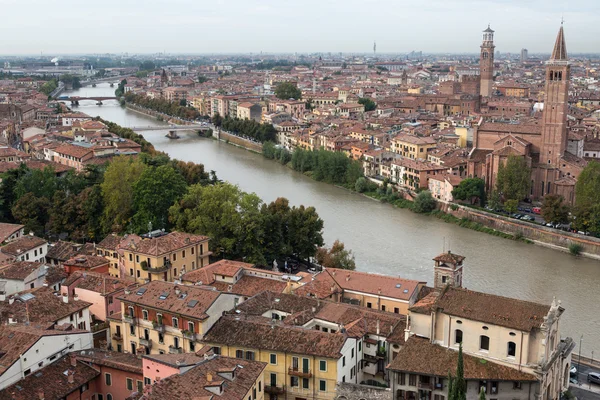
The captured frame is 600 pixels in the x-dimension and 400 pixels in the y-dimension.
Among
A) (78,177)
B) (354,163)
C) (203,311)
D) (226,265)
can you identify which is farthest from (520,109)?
(203,311)

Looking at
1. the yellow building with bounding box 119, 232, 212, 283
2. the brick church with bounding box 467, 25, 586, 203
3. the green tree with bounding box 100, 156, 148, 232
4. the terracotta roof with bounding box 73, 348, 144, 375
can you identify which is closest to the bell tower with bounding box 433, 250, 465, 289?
the yellow building with bounding box 119, 232, 212, 283

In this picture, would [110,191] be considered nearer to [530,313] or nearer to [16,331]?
[16,331]

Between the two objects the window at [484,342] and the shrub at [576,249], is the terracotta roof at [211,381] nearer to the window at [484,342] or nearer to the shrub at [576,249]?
the window at [484,342]

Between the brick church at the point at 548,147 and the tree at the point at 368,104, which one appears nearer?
the brick church at the point at 548,147

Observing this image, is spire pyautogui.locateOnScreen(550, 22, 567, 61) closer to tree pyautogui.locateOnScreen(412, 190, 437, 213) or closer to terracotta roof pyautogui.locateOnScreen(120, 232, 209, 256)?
tree pyautogui.locateOnScreen(412, 190, 437, 213)

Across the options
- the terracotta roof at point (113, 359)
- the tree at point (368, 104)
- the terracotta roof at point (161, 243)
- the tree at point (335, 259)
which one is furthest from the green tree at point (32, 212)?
the tree at point (368, 104)

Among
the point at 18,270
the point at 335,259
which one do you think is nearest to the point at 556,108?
the point at 335,259
